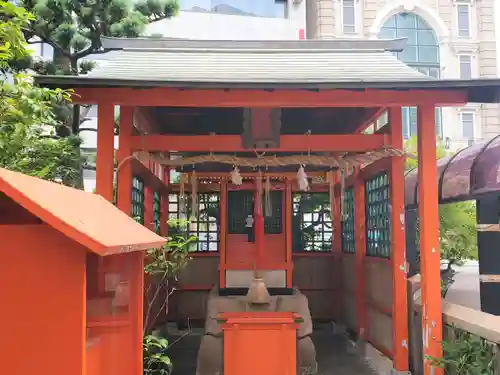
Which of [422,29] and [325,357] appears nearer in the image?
[325,357]

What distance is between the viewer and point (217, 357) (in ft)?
23.8

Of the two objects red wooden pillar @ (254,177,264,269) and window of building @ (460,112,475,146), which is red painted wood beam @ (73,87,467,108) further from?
window of building @ (460,112,475,146)

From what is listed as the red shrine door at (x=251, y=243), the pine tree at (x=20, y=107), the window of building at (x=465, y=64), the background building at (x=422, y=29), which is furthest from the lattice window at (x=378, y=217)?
the window of building at (x=465, y=64)

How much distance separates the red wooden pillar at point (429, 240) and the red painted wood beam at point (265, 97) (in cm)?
23

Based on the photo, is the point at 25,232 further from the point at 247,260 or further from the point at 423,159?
the point at 247,260

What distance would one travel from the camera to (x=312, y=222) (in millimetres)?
12023

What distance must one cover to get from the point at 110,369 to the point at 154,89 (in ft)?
10.6

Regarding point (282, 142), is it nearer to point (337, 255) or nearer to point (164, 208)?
point (164, 208)

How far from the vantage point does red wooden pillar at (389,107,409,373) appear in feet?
22.7

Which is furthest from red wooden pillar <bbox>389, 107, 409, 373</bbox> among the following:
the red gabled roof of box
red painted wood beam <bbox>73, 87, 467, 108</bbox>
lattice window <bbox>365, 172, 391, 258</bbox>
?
the red gabled roof of box

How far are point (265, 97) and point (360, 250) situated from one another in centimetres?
428

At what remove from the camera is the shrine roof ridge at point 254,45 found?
8336 millimetres

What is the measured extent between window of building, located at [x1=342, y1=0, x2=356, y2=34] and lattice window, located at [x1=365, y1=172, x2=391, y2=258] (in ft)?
68.2

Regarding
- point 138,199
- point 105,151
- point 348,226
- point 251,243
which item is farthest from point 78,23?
point 348,226
